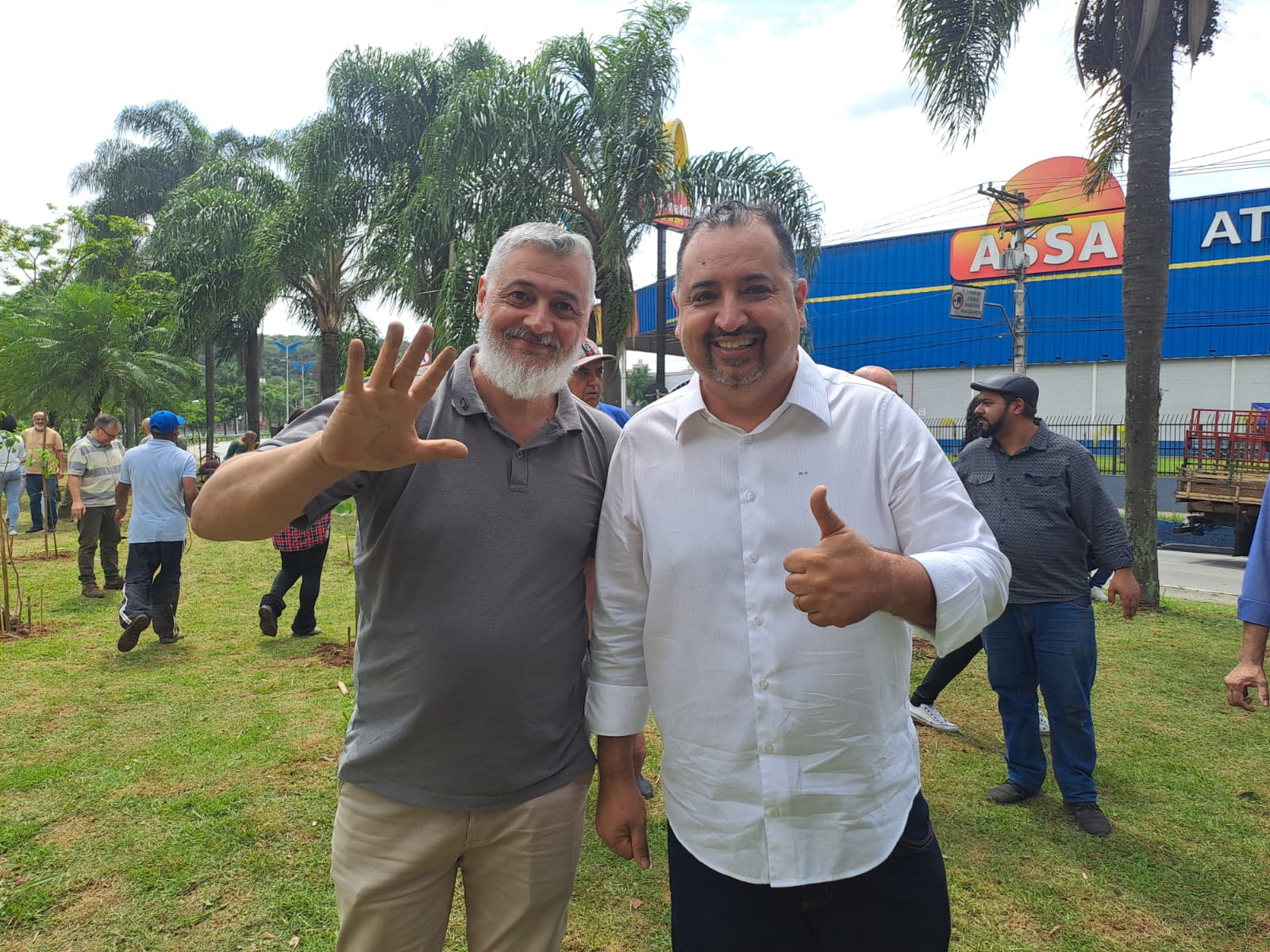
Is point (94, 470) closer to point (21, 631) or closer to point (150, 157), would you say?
point (21, 631)

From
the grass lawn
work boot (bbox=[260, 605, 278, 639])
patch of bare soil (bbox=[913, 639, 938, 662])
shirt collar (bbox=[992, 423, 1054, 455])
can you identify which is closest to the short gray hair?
the grass lawn

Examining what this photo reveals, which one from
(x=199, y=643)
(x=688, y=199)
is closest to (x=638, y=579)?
(x=199, y=643)

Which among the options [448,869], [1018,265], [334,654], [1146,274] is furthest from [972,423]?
[1018,265]

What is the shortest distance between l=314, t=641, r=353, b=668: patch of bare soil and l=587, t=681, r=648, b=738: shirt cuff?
4.75 m

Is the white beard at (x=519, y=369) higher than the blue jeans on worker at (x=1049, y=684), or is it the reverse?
the white beard at (x=519, y=369)

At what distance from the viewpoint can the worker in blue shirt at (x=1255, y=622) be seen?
2.74 meters

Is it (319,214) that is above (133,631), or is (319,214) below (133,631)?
above

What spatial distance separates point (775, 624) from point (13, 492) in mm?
13533

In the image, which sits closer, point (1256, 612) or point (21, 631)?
point (1256, 612)

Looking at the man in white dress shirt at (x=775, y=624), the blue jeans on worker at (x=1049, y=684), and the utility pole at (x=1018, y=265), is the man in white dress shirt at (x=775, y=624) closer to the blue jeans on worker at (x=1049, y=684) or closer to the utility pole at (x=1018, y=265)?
the blue jeans on worker at (x=1049, y=684)

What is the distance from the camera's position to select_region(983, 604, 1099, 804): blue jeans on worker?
3877mm

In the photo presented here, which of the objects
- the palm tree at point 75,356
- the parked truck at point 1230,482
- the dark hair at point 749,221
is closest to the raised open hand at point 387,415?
the dark hair at point 749,221

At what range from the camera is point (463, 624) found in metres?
1.90

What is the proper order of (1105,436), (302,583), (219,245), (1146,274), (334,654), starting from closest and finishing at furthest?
1. (334,654)
2. (302,583)
3. (1146,274)
4. (219,245)
5. (1105,436)
